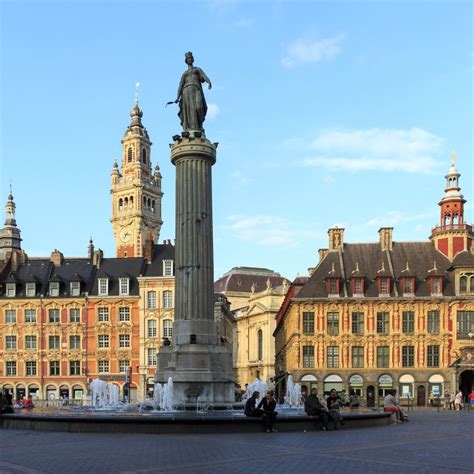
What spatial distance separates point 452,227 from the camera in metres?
57.9

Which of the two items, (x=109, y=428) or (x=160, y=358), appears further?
(x=160, y=358)

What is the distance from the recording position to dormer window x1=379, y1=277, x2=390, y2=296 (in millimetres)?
55659

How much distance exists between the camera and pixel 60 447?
1582 cm

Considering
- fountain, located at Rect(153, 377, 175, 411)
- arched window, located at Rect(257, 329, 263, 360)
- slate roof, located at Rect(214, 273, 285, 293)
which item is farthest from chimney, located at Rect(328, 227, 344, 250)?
slate roof, located at Rect(214, 273, 285, 293)

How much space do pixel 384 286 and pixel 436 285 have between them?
400 centimetres

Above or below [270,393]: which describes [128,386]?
below

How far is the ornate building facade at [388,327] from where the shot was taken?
5425cm

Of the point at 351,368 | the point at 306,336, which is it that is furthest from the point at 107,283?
the point at 351,368

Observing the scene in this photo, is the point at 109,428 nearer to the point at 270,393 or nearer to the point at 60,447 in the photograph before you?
the point at 60,447

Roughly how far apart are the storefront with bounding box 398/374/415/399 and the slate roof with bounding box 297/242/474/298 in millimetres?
6519

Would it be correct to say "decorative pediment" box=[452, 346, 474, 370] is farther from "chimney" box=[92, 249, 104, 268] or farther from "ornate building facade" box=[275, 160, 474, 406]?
"chimney" box=[92, 249, 104, 268]

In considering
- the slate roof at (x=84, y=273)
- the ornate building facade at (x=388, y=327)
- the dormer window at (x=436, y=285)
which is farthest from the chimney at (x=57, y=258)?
the dormer window at (x=436, y=285)

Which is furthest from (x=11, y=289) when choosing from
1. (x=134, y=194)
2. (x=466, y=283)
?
(x=134, y=194)

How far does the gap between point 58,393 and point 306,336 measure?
21660 mm
